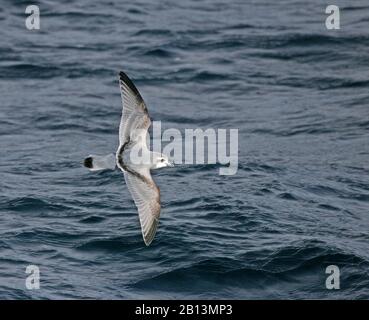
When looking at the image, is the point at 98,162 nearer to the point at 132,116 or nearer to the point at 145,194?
the point at 145,194

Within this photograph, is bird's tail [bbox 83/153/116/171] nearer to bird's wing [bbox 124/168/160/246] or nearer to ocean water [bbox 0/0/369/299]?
bird's wing [bbox 124/168/160/246]

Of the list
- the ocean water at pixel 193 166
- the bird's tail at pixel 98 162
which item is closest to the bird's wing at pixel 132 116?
the bird's tail at pixel 98 162

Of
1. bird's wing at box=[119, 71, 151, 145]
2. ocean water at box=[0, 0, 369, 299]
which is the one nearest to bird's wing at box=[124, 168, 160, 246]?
bird's wing at box=[119, 71, 151, 145]

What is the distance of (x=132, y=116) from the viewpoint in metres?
14.3

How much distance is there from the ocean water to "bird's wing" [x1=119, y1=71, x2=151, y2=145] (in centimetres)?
212

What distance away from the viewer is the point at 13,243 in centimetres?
1641

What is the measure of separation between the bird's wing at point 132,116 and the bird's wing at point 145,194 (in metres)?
0.46

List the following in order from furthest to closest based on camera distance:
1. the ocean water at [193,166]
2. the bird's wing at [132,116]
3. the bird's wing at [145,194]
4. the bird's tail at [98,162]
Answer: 1. the ocean water at [193,166]
2. the bird's wing at [132,116]
3. the bird's wing at [145,194]
4. the bird's tail at [98,162]

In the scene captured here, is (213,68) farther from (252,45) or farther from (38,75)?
(38,75)

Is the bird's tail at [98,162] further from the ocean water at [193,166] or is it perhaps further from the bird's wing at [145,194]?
the ocean water at [193,166]

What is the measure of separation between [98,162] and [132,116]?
33.3 inches

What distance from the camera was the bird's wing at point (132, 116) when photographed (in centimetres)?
1428

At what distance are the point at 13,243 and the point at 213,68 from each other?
8.42 m

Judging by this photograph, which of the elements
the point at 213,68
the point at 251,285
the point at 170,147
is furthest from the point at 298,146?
the point at 251,285
